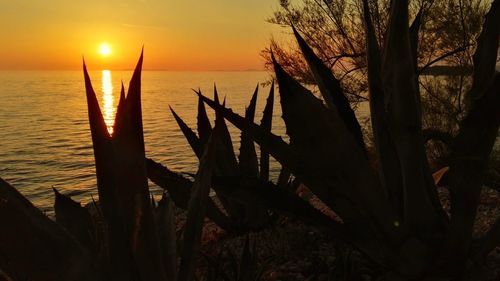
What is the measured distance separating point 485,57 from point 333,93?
21.8 inches

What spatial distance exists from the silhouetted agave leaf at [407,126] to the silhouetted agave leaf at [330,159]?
93 millimetres

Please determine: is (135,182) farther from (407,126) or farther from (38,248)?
(407,126)

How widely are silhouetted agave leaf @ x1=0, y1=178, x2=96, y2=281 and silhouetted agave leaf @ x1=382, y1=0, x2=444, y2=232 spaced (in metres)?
1.06

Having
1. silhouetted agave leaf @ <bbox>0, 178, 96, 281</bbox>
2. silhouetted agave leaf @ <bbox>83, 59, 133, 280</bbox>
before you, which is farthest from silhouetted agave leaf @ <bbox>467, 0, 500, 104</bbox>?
silhouetted agave leaf @ <bbox>0, 178, 96, 281</bbox>

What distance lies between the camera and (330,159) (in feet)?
5.24

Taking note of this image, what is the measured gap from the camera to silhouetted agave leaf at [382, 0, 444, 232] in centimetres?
163

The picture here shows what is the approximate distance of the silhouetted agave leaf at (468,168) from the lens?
1.61 m

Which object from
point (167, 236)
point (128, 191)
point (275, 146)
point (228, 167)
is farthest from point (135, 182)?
point (228, 167)

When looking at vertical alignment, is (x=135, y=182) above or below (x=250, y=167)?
above

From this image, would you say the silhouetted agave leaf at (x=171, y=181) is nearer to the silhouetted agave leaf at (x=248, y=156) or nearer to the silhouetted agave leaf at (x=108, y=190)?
the silhouetted agave leaf at (x=108, y=190)

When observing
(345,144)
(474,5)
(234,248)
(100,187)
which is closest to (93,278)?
(100,187)

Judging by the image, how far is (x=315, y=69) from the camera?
1.97m

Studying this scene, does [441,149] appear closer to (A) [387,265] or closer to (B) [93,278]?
(A) [387,265]

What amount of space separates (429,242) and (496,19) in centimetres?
80
